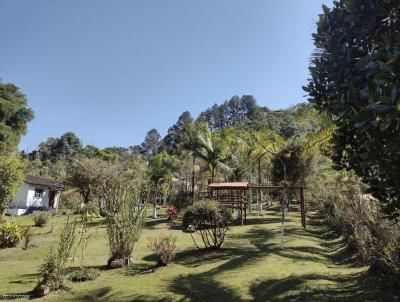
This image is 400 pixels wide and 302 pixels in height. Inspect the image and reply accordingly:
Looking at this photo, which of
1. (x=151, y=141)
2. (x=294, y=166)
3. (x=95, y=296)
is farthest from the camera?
(x=151, y=141)

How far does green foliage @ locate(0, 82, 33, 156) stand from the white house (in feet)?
15.5

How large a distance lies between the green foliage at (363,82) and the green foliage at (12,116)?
41419mm

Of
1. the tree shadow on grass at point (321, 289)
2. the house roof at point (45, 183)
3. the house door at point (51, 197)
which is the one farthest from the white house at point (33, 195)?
the tree shadow on grass at point (321, 289)

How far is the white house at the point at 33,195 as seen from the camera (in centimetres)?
3782

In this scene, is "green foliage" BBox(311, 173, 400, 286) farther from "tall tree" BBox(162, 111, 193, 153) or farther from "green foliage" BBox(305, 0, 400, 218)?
"tall tree" BBox(162, 111, 193, 153)

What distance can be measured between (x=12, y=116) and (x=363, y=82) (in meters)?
45.5

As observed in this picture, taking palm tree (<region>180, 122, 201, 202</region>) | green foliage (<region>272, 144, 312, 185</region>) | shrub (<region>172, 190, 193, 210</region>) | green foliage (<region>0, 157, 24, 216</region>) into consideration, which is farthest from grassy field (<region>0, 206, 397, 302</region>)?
green foliage (<region>272, 144, 312, 185</region>)

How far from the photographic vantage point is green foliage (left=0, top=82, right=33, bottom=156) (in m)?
40.2

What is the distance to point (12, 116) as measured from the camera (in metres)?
42.5

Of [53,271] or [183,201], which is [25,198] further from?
[53,271]

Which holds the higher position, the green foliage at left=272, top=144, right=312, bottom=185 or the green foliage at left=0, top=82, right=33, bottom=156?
the green foliage at left=0, top=82, right=33, bottom=156

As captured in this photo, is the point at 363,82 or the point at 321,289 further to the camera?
the point at 321,289

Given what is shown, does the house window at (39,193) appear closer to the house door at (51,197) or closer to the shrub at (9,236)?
the house door at (51,197)

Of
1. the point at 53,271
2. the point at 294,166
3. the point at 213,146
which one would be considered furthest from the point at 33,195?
the point at 53,271
